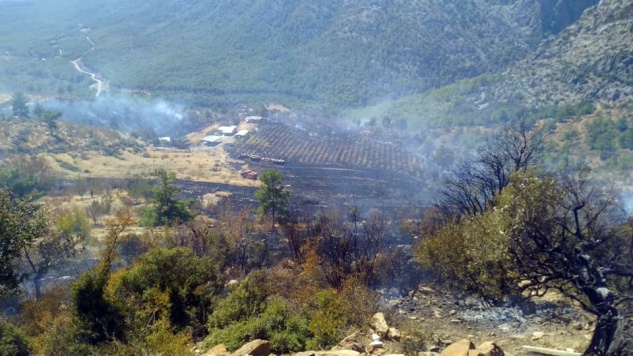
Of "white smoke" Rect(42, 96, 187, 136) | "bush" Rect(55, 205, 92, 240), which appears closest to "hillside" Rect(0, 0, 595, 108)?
"white smoke" Rect(42, 96, 187, 136)

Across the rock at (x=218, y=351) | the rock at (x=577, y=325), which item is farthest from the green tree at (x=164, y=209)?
the rock at (x=577, y=325)

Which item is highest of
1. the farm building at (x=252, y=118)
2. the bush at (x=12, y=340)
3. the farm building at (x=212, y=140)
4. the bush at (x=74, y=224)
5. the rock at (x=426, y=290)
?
the farm building at (x=252, y=118)

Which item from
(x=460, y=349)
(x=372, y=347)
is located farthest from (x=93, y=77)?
(x=460, y=349)

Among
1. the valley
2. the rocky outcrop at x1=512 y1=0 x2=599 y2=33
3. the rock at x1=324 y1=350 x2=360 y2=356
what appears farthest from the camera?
the rocky outcrop at x1=512 y1=0 x2=599 y2=33

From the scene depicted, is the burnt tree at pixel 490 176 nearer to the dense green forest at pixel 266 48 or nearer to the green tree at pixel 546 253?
the green tree at pixel 546 253

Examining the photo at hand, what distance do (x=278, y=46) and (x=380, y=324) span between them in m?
92.2

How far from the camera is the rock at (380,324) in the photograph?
9859 millimetres

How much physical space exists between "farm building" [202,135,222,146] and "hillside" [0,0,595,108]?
2076cm

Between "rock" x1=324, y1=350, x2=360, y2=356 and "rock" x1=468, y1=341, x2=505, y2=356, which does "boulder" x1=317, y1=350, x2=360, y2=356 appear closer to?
"rock" x1=324, y1=350, x2=360, y2=356

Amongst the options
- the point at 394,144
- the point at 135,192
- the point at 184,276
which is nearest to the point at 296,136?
the point at 394,144

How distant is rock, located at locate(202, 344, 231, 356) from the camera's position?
897cm

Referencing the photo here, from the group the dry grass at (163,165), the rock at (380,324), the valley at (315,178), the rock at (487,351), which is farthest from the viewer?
the dry grass at (163,165)

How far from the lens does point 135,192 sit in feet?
111

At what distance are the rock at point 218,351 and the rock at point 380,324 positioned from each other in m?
3.07
